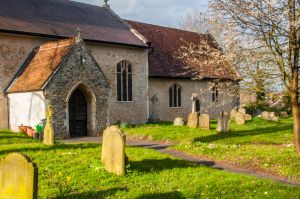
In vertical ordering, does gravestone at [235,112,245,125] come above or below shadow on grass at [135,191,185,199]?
above

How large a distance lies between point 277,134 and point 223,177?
1070cm

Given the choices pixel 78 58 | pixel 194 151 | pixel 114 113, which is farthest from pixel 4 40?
pixel 194 151

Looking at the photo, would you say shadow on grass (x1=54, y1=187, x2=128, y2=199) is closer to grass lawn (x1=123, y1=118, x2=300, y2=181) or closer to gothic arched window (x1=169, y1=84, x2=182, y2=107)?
grass lawn (x1=123, y1=118, x2=300, y2=181)

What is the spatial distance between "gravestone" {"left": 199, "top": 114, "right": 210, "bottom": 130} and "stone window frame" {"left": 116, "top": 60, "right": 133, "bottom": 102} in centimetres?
546

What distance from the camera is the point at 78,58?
1792 cm

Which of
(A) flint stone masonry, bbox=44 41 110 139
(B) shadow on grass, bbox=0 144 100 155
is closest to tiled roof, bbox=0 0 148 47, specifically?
(A) flint stone masonry, bbox=44 41 110 139

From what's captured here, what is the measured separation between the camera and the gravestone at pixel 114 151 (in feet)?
31.2

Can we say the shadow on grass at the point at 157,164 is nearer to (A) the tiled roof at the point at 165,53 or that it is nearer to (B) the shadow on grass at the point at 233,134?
(B) the shadow on grass at the point at 233,134

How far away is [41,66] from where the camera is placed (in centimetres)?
1836

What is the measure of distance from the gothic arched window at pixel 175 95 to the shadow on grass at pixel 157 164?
16.7 metres

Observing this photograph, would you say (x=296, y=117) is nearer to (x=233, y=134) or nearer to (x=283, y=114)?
(x=233, y=134)

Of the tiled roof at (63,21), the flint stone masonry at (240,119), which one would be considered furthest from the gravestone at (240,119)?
the tiled roof at (63,21)

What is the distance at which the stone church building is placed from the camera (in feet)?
57.9

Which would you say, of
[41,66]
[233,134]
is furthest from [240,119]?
[41,66]
